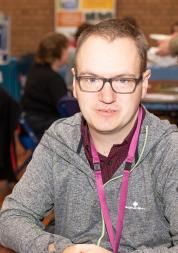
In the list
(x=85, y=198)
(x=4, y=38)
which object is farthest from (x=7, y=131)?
(x=4, y=38)

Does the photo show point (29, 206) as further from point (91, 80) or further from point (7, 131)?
point (7, 131)

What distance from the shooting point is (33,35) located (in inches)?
363

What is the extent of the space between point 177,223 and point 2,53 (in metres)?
7.16

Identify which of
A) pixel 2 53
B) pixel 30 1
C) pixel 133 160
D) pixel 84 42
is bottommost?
pixel 2 53

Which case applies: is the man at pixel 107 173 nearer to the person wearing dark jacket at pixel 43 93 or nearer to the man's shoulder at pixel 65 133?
the man's shoulder at pixel 65 133

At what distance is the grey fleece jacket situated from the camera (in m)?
1.25

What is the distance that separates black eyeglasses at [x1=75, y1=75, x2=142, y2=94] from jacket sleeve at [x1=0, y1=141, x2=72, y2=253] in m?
0.24

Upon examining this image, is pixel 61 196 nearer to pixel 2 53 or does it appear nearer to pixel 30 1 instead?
pixel 2 53

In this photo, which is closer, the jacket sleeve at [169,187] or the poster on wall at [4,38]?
the jacket sleeve at [169,187]

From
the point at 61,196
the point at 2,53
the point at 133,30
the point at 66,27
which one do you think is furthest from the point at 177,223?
the point at 66,27

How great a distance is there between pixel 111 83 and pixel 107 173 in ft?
0.80

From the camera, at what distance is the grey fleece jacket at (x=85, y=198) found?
4.09 ft

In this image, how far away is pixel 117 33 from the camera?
4.17 feet

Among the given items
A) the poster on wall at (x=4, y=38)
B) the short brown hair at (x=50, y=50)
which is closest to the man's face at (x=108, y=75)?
the short brown hair at (x=50, y=50)
